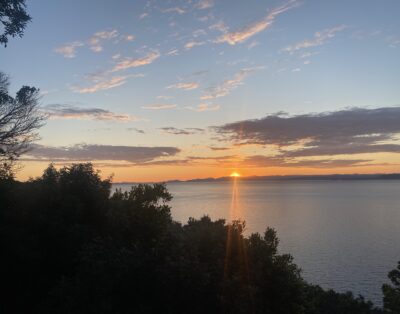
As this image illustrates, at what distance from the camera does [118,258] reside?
64.1 ft

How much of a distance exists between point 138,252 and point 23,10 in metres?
13.2

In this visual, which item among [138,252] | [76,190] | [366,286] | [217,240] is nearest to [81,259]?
[138,252]

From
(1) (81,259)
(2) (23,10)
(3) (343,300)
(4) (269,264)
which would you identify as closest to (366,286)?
(3) (343,300)

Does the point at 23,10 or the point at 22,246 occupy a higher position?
the point at 23,10

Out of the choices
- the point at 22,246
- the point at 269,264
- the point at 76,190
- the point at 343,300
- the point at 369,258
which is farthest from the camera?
the point at 369,258

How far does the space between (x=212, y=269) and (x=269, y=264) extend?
3.71m

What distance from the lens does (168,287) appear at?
19.0 metres

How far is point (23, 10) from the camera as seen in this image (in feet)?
63.0

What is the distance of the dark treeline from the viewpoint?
1903 cm

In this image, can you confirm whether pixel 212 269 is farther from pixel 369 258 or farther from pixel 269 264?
pixel 369 258

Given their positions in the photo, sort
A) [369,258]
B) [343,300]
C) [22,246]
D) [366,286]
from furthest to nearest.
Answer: [369,258] → [366,286] → [343,300] → [22,246]

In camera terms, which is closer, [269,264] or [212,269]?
[212,269]

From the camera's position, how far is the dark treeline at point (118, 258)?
19031 mm

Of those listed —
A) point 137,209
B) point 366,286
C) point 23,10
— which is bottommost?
point 366,286
